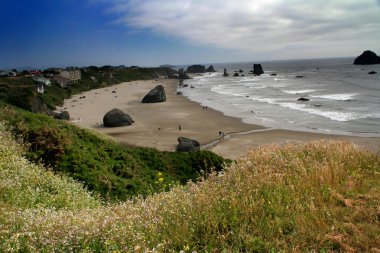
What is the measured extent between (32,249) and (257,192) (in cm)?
364

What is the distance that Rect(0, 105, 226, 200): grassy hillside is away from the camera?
13.3 meters

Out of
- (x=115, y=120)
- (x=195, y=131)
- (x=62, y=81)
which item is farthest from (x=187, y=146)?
(x=62, y=81)

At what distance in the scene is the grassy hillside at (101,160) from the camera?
13.3 metres

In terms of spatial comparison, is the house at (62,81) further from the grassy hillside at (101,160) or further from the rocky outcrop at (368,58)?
the rocky outcrop at (368,58)

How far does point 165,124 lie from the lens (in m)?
39.8

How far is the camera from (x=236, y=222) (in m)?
4.96

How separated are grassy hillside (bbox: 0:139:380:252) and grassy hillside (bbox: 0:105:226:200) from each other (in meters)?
5.51

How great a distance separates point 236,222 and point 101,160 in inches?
477

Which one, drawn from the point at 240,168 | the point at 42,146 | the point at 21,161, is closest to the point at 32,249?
the point at 240,168

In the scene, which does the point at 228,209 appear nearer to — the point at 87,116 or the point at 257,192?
the point at 257,192

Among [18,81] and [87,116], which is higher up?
[18,81]

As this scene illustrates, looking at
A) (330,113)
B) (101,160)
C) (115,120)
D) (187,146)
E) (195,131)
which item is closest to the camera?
(101,160)

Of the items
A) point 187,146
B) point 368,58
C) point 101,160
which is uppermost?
point 368,58

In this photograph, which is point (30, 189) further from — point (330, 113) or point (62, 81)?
point (62, 81)
